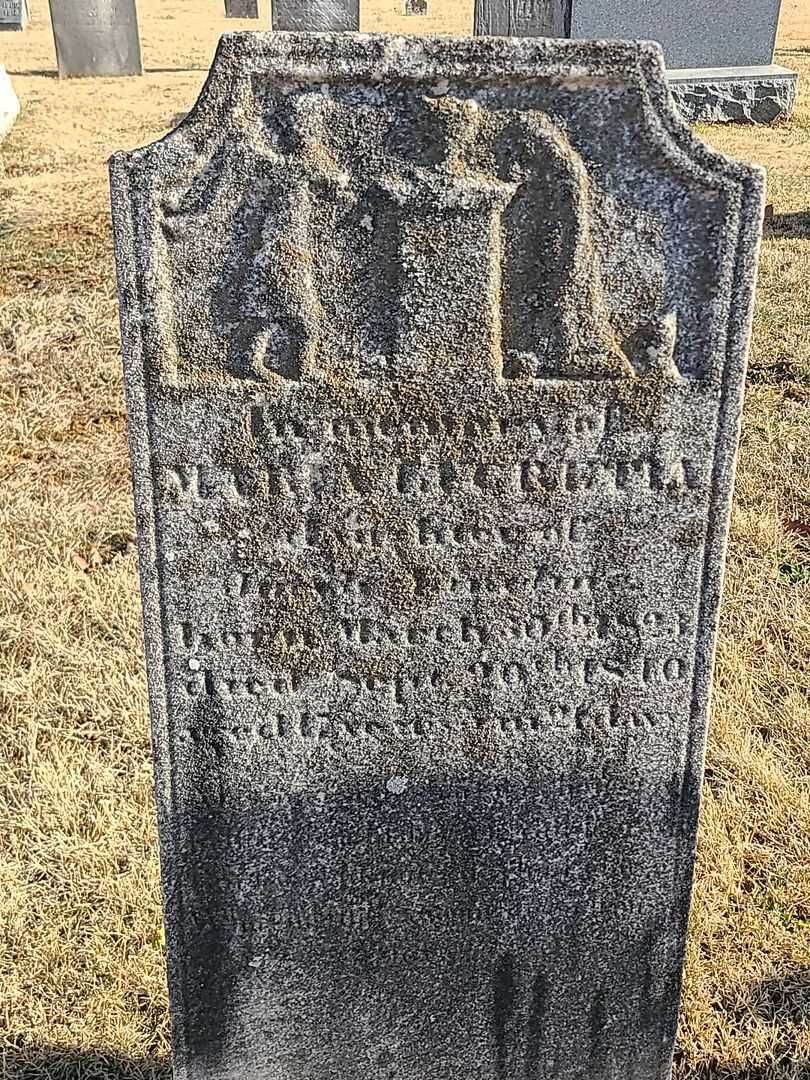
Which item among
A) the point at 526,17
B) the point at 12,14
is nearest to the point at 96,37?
the point at 526,17

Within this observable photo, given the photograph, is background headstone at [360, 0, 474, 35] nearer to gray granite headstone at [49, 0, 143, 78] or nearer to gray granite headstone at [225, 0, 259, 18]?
gray granite headstone at [225, 0, 259, 18]

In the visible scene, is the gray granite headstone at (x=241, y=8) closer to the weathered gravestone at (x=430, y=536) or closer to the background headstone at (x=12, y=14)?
the background headstone at (x=12, y=14)

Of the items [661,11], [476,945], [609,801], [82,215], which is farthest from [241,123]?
[661,11]

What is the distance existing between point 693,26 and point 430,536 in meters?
10.6

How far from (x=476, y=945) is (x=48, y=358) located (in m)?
4.39

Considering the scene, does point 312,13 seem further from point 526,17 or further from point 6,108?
point 6,108

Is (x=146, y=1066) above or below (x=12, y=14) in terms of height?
below

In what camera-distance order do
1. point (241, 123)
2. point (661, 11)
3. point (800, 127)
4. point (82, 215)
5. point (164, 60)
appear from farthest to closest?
point (164, 60) < point (800, 127) < point (661, 11) < point (82, 215) < point (241, 123)

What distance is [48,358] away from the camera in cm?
551

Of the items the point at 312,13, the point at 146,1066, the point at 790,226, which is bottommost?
the point at 146,1066

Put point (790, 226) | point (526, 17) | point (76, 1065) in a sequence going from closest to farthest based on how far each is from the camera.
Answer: point (76, 1065), point (790, 226), point (526, 17)

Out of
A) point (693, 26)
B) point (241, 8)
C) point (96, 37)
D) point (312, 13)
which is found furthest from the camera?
point (241, 8)

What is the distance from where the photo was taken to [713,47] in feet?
35.4

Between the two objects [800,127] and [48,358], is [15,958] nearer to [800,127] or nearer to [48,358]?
[48,358]
